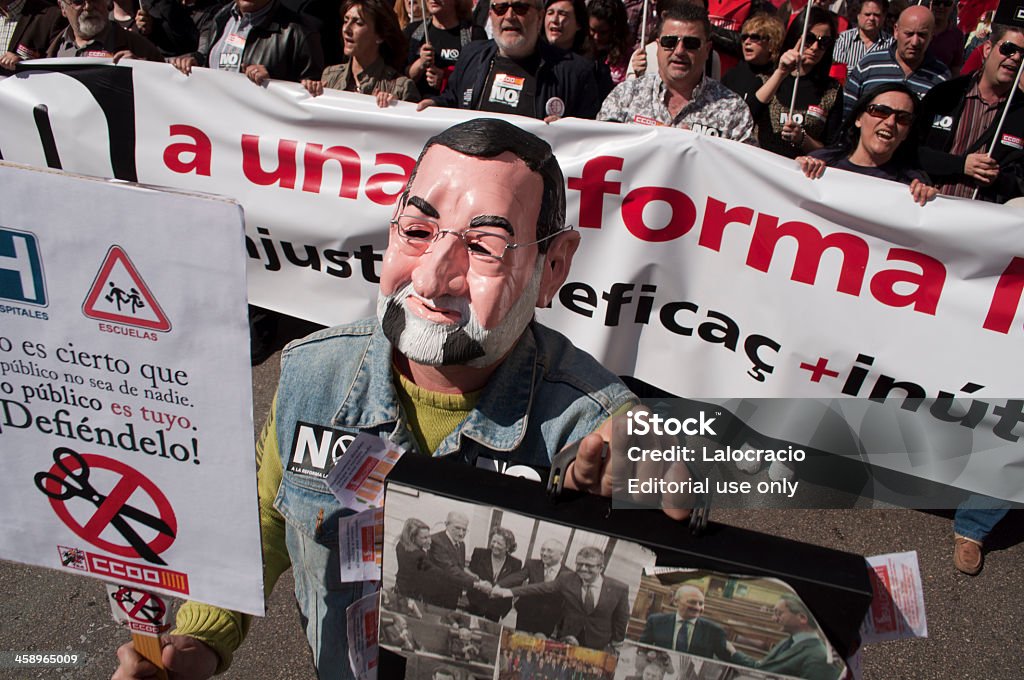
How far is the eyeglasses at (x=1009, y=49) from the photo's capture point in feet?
13.0

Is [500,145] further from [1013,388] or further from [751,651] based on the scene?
[1013,388]

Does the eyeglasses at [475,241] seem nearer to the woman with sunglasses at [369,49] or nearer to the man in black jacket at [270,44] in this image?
the woman with sunglasses at [369,49]

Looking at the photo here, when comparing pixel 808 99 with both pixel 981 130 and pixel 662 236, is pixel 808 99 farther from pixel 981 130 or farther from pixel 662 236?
pixel 662 236

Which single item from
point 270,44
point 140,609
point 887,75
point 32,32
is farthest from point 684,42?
point 32,32

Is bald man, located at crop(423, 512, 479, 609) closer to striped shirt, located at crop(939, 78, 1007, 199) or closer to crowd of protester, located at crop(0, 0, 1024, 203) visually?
crowd of protester, located at crop(0, 0, 1024, 203)

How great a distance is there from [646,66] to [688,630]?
429 centimetres

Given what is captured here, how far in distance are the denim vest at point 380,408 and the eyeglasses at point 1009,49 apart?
149 inches

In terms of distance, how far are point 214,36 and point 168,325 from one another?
15.1 ft

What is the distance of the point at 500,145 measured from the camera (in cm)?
137

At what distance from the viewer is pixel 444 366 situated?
1413 millimetres

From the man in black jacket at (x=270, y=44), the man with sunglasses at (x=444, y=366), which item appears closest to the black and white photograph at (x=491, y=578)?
the man with sunglasses at (x=444, y=366)

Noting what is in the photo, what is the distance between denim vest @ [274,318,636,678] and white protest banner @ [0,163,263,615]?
0.25 m

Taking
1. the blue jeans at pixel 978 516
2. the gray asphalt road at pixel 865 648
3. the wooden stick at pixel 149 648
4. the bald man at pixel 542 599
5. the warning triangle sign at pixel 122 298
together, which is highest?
the warning triangle sign at pixel 122 298

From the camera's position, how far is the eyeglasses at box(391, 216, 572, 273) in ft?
4.40
